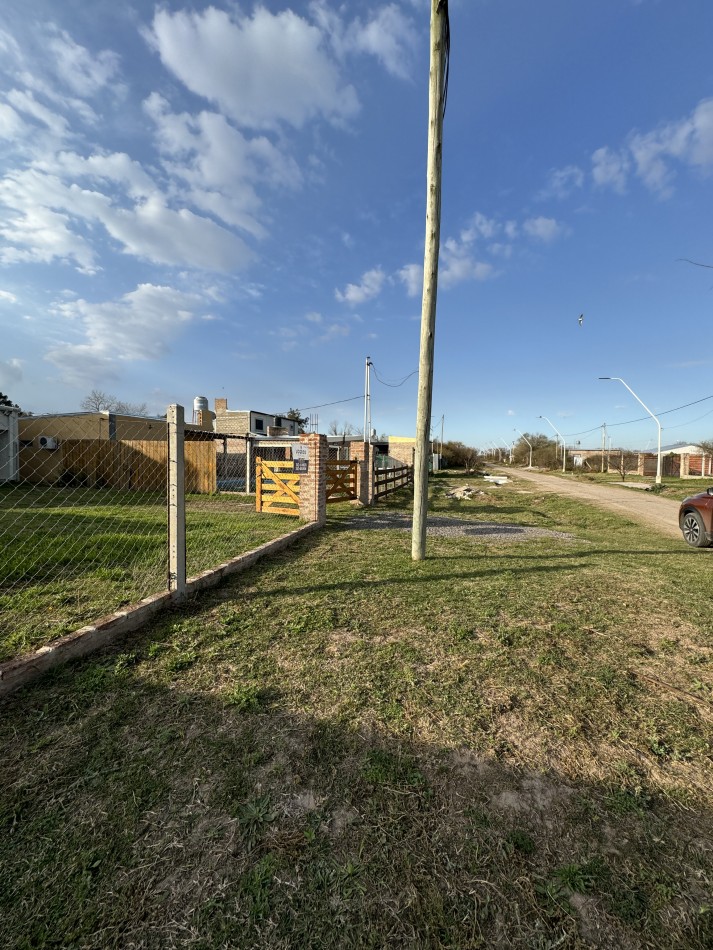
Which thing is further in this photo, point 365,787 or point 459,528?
point 459,528

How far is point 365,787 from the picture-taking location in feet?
6.37

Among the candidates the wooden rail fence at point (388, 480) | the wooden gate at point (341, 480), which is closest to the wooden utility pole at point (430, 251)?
the wooden gate at point (341, 480)

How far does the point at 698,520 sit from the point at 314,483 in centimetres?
792

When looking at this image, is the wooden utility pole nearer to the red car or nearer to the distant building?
the red car

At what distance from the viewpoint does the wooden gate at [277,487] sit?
9.66m

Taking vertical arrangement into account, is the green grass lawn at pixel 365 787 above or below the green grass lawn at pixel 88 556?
below

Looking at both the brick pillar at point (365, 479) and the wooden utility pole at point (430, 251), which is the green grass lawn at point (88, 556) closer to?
the wooden utility pole at point (430, 251)

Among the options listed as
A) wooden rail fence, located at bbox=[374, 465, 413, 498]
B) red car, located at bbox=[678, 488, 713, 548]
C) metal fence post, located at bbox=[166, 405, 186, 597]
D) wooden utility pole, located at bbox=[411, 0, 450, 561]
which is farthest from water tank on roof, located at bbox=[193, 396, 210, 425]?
red car, located at bbox=[678, 488, 713, 548]

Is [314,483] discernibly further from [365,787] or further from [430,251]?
[365,787]

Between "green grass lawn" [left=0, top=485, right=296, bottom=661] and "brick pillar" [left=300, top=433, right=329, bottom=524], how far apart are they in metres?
0.50

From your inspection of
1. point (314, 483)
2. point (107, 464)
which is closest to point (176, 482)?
point (314, 483)

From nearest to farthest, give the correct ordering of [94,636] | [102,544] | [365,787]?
[365,787]
[94,636]
[102,544]

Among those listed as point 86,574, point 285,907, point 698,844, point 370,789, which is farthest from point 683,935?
point 86,574

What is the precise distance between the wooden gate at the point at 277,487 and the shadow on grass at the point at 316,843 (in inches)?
288
